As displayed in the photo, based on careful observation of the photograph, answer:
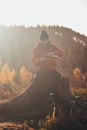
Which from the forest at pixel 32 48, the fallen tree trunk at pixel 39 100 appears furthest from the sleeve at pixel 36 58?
the forest at pixel 32 48

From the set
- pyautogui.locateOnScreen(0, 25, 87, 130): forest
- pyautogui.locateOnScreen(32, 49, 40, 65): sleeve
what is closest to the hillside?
pyautogui.locateOnScreen(0, 25, 87, 130): forest

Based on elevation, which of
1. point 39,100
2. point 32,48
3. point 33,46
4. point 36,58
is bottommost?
point 39,100

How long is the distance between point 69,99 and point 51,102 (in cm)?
70

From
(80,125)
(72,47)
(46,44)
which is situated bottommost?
(80,125)

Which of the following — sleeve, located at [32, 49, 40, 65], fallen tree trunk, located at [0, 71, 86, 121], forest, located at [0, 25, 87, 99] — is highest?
forest, located at [0, 25, 87, 99]

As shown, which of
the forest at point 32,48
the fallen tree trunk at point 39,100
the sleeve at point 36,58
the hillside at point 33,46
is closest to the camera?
the fallen tree trunk at point 39,100

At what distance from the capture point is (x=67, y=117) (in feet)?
43.1

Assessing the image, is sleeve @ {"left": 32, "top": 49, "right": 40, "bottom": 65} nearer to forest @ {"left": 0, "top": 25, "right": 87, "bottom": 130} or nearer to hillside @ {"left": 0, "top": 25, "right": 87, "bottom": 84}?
forest @ {"left": 0, "top": 25, "right": 87, "bottom": 130}

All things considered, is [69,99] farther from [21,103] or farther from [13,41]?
[13,41]

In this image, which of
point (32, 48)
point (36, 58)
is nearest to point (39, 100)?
point (36, 58)

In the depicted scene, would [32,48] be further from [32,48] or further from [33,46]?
[33,46]

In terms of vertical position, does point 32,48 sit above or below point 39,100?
above

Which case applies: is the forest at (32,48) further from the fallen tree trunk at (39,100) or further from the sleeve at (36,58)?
the fallen tree trunk at (39,100)

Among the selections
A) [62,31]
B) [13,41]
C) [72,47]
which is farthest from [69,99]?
[62,31]
